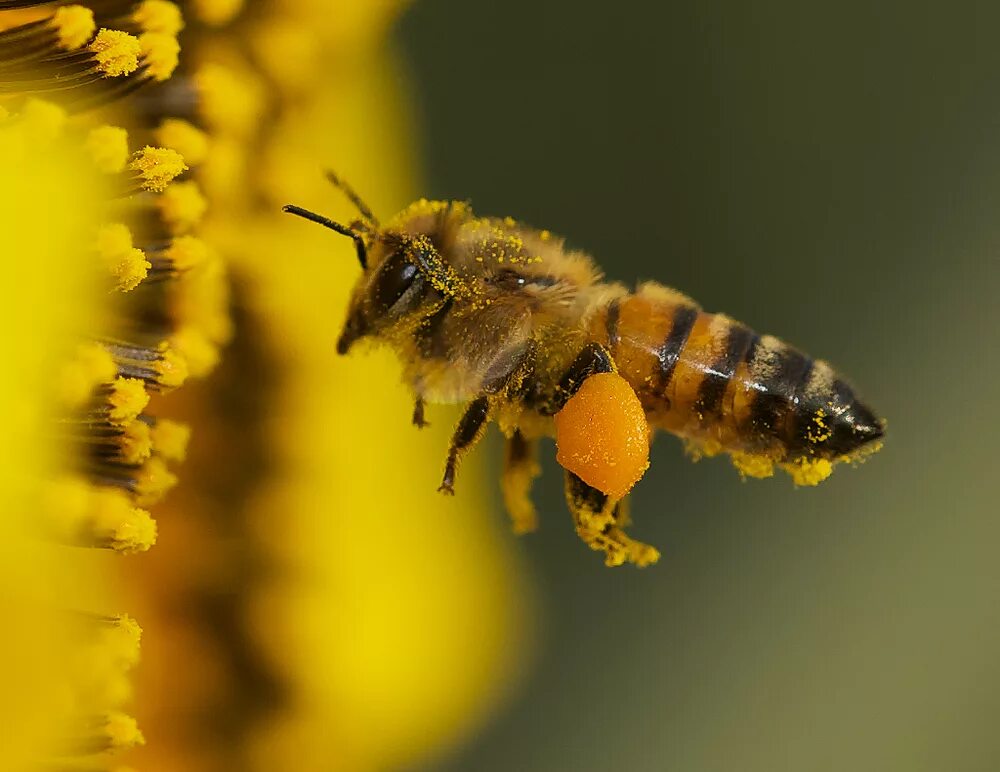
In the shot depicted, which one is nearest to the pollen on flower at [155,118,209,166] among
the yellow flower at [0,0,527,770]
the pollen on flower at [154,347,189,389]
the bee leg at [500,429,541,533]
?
the yellow flower at [0,0,527,770]

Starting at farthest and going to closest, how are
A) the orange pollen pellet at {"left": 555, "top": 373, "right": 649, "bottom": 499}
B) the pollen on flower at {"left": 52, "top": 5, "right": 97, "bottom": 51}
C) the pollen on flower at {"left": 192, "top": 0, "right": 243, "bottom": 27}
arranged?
the pollen on flower at {"left": 192, "top": 0, "right": 243, "bottom": 27} → the pollen on flower at {"left": 52, "top": 5, "right": 97, "bottom": 51} → the orange pollen pellet at {"left": 555, "top": 373, "right": 649, "bottom": 499}

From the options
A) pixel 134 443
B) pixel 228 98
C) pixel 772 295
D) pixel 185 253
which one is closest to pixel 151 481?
pixel 134 443

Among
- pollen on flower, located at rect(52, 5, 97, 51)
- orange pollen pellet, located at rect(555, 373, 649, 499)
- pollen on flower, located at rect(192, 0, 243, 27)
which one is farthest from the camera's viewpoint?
pollen on flower, located at rect(192, 0, 243, 27)

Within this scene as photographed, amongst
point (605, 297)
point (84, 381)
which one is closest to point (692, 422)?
point (605, 297)

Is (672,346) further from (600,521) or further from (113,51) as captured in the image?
Answer: (113,51)

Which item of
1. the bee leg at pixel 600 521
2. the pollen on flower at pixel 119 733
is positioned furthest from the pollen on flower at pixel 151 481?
the bee leg at pixel 600 521

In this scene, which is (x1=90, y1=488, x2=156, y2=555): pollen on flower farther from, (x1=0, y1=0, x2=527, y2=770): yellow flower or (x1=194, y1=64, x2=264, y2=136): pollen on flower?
(x1=194, y1=64, x2=264, y2=136): pollen on flower

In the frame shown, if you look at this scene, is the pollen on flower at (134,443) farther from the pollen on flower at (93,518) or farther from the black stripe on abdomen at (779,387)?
the black stripe on abdomen at (779,387)

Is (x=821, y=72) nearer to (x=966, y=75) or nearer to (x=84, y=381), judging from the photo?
(x=966, y=75)
